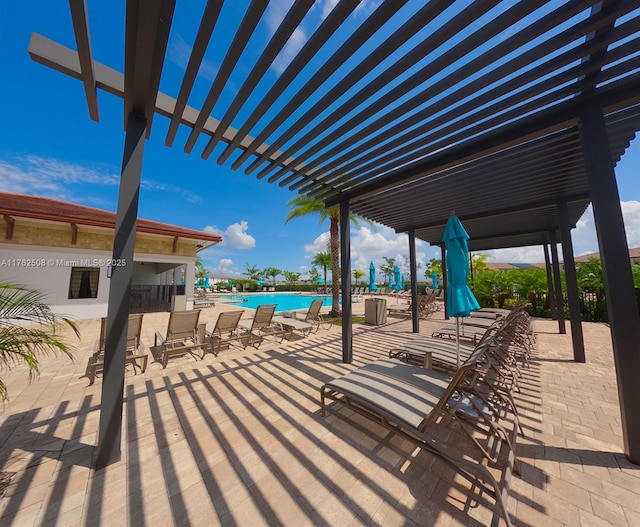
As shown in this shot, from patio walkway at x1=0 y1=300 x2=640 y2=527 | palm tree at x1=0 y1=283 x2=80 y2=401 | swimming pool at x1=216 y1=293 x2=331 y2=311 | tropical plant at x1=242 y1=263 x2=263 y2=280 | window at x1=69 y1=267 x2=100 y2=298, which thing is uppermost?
tropical plant at x1=242 y1=263 x2=263 y2=280

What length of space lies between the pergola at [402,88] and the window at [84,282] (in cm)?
1205

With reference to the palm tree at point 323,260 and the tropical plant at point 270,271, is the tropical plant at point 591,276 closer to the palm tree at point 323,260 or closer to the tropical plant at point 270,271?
the palm tree at point 323,260

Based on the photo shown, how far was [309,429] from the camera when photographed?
263cm

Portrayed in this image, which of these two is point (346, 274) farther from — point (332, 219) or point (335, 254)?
point (332, 219)

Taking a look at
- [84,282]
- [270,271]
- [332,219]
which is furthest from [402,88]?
[270,271]

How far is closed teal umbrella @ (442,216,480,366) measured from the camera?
3.39 metres

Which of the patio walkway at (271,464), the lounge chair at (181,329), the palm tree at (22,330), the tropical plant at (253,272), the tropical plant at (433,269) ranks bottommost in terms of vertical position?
the patio walkway at (271,464)

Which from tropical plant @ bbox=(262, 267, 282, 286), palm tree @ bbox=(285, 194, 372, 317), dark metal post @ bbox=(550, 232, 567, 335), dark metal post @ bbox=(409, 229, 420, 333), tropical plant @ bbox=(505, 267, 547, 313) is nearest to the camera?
dark metal post @ bbox=(550, 232, 567, 335)

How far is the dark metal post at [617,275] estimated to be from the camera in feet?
7.30

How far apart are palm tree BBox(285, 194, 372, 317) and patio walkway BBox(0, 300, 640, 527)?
25.0 feet

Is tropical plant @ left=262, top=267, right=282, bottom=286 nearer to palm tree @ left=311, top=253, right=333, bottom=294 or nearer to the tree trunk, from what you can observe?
palm tree @ left=311, top=253, right=333, bottom=294

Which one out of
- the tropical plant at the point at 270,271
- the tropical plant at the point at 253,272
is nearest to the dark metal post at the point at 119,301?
the tropical plant at the point at 270,271

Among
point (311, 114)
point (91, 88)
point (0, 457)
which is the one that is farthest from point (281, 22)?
point (0, 457)

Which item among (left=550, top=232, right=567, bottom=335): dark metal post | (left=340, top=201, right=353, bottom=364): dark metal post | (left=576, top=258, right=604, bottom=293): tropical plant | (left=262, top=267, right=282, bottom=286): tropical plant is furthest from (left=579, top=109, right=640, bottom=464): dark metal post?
(left=262, top=267, right=282, bottom=286): tropical plant
